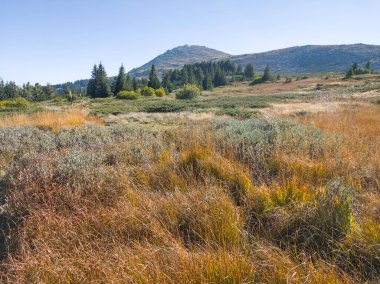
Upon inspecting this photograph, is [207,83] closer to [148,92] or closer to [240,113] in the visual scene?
[148,92]

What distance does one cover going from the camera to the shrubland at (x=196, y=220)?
172 centimetres

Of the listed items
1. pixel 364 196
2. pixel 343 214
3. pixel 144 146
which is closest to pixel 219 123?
pixel 144 146

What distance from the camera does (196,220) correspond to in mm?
2279

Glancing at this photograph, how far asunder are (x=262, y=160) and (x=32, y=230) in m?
2.94

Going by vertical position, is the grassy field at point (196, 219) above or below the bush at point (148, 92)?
below

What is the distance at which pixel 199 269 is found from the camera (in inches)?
64.7

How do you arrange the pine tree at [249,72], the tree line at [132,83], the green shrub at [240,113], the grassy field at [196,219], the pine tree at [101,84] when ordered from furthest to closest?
the pine tree at [249,72] → the tree line at [132,83] → the pine tree at [101,84] → the green shrub at [240,113] → the grassy field at [196,219]

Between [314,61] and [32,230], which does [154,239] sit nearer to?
[32,230]

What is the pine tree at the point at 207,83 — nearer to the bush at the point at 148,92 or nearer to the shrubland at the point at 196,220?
the bush at the point at 148,92

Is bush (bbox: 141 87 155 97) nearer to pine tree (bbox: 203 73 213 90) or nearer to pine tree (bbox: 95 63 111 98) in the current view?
pine tree (bbox: 95 63 111 98)

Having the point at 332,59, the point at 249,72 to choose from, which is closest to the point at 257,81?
the point at 249,72

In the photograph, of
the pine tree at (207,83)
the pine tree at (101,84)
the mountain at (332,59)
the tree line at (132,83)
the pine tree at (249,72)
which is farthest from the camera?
the mountain at (332,59)

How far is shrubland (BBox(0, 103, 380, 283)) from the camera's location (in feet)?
5.63

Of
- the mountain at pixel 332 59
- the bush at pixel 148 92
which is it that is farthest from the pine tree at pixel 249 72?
the mountain at pixel 332 59
